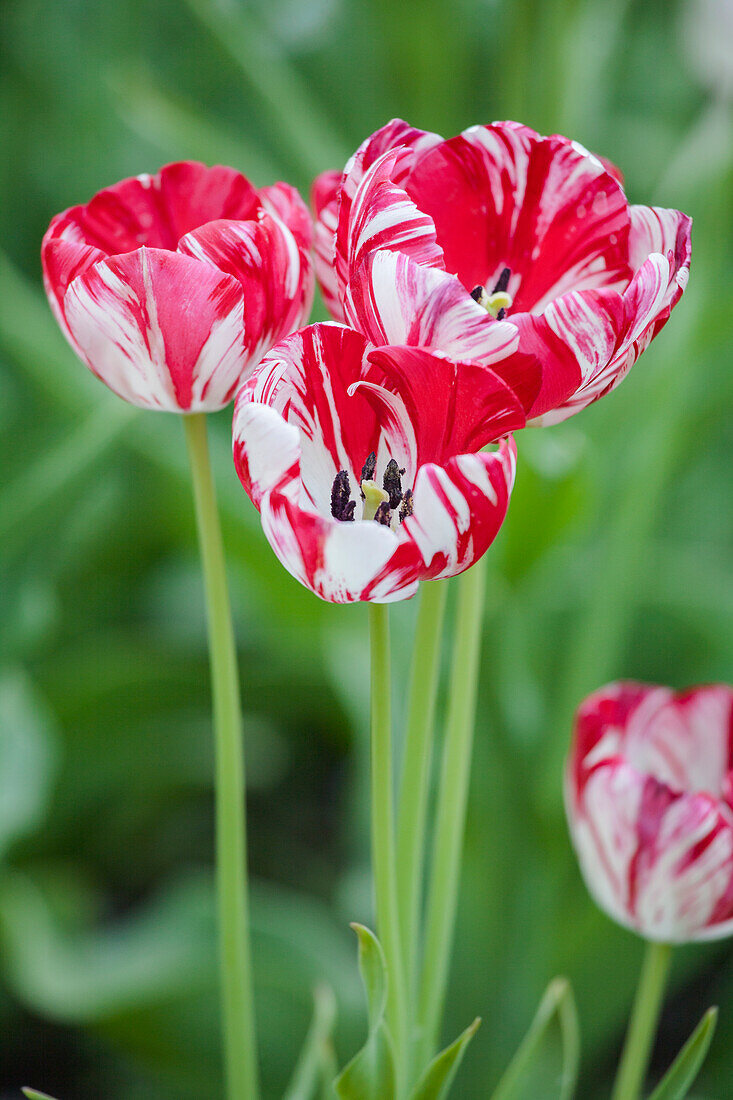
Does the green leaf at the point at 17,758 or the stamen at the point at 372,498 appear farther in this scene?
the green leaf at the point at 17,758

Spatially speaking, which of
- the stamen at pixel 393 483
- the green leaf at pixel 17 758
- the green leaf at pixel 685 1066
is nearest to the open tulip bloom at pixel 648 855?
the green leaf at pixel 685 1066

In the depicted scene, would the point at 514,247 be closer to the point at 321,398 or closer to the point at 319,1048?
the point at 321,398

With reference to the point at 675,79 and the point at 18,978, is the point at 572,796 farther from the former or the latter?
the point at 675,79

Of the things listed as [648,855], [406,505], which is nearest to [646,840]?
[648,855]

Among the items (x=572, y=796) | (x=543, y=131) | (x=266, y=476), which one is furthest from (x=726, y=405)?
(x=266, y=476)

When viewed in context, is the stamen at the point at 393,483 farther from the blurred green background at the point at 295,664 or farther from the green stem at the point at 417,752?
the blurred green background at the point at 295,664

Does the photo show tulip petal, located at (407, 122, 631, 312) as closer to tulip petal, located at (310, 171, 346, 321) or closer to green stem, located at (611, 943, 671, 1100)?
tulip petal, located at (310, 171, 346, 321)

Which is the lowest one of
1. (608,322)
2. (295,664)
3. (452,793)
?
(295,664)
